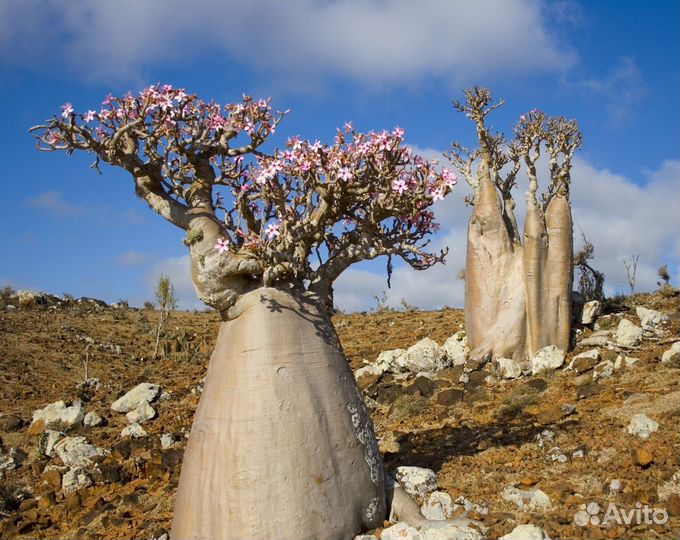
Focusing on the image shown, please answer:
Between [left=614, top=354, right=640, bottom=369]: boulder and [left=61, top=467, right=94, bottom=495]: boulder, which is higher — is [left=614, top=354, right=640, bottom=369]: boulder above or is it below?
above

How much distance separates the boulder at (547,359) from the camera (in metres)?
9.81

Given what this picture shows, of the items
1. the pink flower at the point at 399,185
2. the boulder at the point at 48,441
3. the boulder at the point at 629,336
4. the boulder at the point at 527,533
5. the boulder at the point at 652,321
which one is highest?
the pink flower at the point at 399,185

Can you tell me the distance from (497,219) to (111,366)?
8.77 meters

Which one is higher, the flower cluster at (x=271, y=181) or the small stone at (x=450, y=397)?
the flower cluster at (x=271, y=181)

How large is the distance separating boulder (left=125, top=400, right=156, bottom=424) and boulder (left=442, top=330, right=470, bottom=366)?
498 centimetres

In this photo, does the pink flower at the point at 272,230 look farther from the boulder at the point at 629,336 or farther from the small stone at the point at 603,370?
the boulder at the point at 629,336

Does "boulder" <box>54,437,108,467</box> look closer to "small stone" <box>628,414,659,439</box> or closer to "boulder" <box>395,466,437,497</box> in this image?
"boulder" <box>395,466,437,497</box>

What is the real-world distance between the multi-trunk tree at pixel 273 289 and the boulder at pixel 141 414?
5110 millimetres

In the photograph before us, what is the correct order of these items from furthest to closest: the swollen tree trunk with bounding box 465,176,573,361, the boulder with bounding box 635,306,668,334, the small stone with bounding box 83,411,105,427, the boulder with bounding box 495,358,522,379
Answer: the swollen tree trunk with bounding box 465,176,573,361, the boulder with bounding box 635,306,668,334, the boulder with bounding box 495,358,522,379, the small stone with bounding box 83,411,105,427

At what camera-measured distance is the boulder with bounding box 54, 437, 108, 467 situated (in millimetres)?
7480

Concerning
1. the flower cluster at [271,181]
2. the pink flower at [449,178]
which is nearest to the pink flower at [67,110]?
the flower cluster at [271,181]

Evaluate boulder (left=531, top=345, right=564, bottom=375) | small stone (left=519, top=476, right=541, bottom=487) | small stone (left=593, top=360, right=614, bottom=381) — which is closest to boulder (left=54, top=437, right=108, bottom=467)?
small stone (left=519, top=476, right=541, bottom=487)

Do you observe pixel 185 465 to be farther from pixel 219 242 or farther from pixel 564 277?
pixel 564 277

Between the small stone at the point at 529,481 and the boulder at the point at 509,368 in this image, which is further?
the boulder at the point at 509,368
